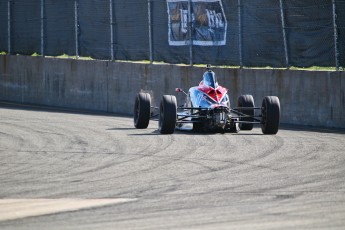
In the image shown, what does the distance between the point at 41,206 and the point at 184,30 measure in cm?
1644

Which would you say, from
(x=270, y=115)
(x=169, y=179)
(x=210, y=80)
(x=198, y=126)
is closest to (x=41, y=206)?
(x=169, y=179)

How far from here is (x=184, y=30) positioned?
26969mm

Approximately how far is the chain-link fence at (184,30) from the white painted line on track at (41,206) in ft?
40.0

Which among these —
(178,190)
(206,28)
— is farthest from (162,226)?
(206,28)

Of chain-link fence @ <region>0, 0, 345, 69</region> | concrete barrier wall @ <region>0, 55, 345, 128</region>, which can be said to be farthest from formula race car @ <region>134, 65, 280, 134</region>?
chain-link fence @ <region>0, 0, 345, 69</region>

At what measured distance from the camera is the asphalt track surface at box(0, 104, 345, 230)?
1017cm

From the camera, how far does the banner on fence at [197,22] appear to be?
25688 millimetres

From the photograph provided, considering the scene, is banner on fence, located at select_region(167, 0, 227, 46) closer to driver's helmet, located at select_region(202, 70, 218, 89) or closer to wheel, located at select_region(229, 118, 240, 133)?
driver's helmet, located at select_region(202, 70, 218, 89)

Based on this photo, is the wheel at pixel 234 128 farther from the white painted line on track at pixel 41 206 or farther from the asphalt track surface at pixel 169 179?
the white painted line on track at pixel 41 206

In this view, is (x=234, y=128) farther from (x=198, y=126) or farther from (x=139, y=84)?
(x=139, y=84)

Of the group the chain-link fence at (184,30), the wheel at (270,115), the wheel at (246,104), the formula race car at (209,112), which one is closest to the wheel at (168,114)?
the formula race car at (209,112)

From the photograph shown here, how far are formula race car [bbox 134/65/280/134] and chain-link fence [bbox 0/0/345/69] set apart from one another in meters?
2.77

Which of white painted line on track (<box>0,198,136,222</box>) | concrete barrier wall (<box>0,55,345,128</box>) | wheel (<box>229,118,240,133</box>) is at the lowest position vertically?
white painted line on track (<box>0,198,136,222</box>)

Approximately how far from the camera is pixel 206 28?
2620 centimetres
